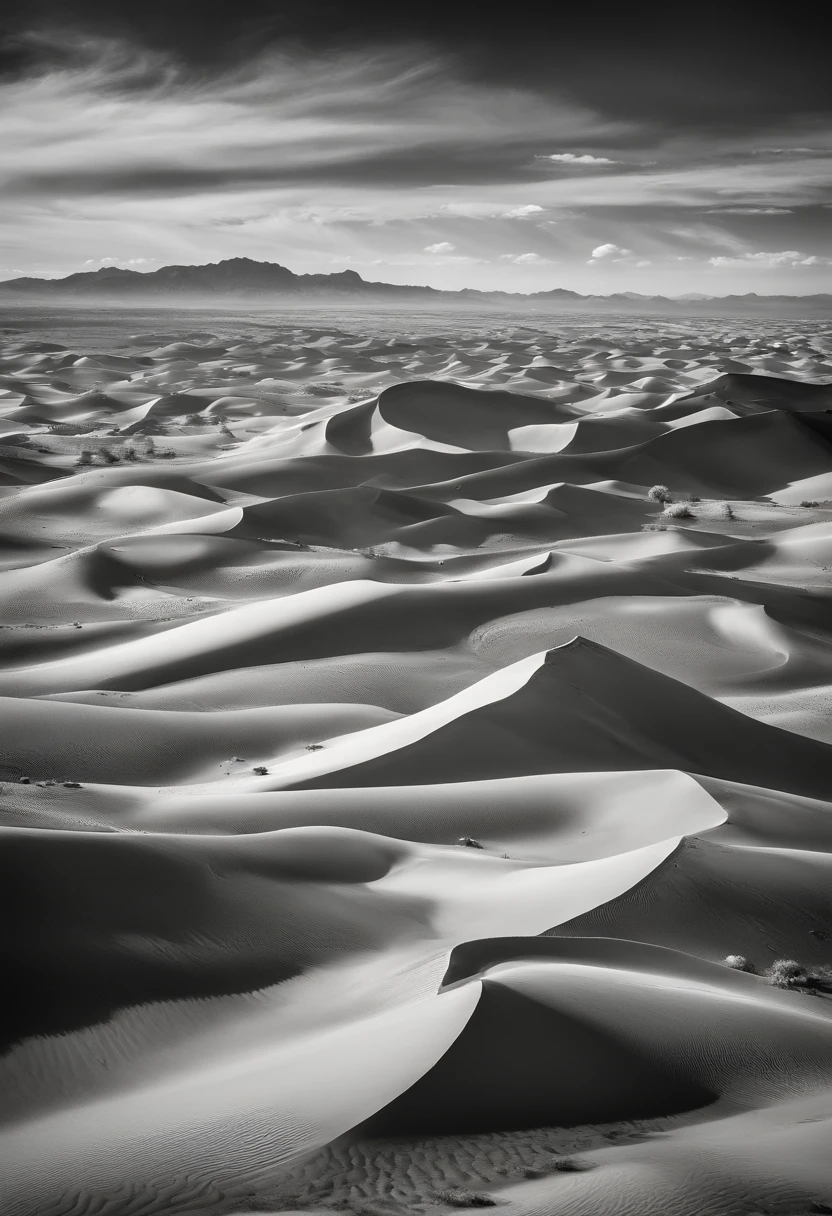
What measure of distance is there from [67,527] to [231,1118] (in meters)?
14.7

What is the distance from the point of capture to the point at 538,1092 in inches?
119

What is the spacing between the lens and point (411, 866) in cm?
533

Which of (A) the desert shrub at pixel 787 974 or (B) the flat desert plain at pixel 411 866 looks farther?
(A) the desert shrub at pixel 787 974

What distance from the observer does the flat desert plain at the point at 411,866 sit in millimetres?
2807

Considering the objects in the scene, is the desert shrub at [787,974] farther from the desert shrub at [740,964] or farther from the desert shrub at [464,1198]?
the desert shrub at [464,1198]

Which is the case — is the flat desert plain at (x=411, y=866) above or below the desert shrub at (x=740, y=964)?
above

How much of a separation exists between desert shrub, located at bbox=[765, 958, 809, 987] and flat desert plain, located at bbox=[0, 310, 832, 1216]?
0.02 metres

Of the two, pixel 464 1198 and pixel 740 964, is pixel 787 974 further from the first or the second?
pixel 464 1198

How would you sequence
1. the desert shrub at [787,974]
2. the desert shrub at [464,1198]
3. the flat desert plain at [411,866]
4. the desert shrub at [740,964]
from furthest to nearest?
the desert shrub at [740,964], the desert shrub at [787,974], the flat desert plain at [411,866], the desert shrub at [464,1198]

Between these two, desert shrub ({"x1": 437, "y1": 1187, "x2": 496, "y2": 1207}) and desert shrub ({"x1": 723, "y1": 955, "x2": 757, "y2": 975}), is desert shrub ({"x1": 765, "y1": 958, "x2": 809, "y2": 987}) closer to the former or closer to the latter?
desert shrub ({"x1": 723, "y1": 955, "x2": 757, "y2": 975})

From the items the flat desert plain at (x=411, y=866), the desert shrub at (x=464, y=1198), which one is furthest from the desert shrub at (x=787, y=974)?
the desert shrub at (x=464, y=1198)

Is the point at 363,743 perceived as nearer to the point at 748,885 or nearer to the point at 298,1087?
the point at 748,885

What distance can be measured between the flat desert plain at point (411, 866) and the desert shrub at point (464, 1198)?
0.01 metres

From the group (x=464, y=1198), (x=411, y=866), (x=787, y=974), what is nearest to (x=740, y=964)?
(x=787, y=974)
